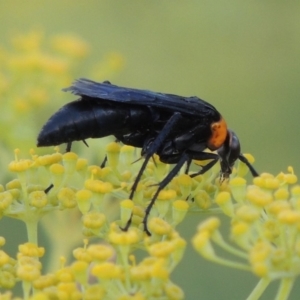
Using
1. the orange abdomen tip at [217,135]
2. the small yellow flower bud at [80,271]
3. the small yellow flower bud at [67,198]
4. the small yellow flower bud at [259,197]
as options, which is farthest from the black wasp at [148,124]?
the small yellow flower bud at [80,271]

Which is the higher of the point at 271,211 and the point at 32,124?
the point at 271,211

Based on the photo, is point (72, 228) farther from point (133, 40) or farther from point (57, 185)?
point (133, 40)

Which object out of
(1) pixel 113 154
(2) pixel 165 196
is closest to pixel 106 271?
(2) pixel 165 196

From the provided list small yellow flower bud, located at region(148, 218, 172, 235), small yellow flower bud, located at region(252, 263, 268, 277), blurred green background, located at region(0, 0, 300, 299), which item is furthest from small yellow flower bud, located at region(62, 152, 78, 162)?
blurred green background, located at region(0, 0, 300, 299)

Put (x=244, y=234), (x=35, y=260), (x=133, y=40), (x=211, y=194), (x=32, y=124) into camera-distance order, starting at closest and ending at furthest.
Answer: (x=244, y=234), (x=35, y=260), (x=211, y=194), (x=32, y=124), (x=133, y=40)

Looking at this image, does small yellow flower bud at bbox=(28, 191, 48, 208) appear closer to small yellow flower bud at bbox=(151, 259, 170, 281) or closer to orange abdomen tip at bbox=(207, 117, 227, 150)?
small yellow flower bud at bbox=(151, 259, 170, 281)

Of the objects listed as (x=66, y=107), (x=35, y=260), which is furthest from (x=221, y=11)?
(x=35, y=260)
